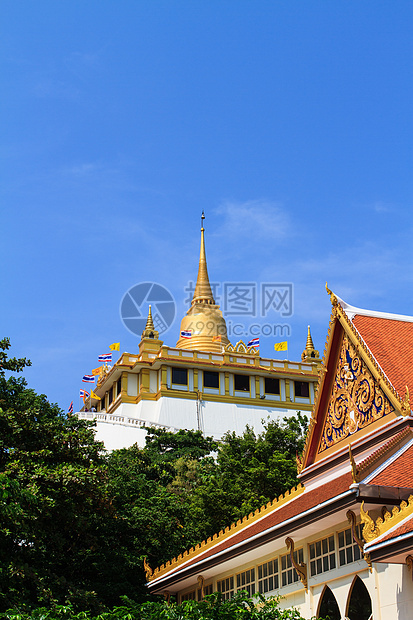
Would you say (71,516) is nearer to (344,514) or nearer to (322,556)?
(322,556)

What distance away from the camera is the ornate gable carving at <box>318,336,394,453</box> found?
16719 mm

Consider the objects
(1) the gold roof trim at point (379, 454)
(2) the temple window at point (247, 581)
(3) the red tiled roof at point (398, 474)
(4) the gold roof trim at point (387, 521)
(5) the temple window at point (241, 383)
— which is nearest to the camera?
(4) the gold roof trim at point (387, 521)

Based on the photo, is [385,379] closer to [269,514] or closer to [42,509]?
[269,514]

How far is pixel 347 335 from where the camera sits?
18.3 metres

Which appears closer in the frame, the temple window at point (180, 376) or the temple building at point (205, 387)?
the temple building at point (205, 387)

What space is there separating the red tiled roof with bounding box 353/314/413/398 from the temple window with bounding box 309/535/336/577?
3073 millimetres

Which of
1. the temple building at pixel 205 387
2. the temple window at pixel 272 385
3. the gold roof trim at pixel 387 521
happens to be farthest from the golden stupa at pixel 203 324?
the gold roof trim at pixel 387 521

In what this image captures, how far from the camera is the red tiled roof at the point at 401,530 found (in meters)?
11.9

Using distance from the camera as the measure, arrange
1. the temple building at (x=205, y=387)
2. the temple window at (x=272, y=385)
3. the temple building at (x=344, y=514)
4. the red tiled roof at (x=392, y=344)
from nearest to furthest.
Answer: the temple building at (x=344, y=514), the red tiled roof at (x=392, y=344), the temple building at (x=205, y=387), the temple window at (x=272, y=385)

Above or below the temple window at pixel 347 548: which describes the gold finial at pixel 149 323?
above

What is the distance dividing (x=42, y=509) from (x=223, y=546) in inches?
158

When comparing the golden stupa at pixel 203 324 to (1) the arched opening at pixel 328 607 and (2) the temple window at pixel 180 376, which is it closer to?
(2) the temple window at pixel 180 376

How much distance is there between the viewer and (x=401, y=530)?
39.7ft

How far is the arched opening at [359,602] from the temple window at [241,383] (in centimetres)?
4600
